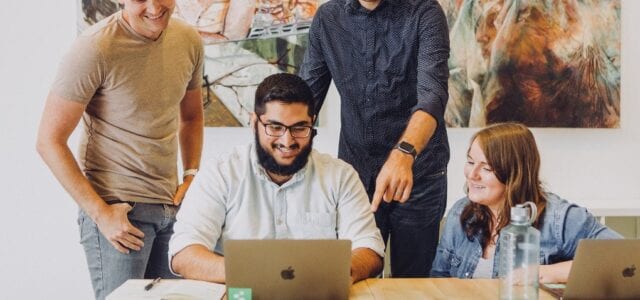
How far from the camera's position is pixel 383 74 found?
89.2 inches

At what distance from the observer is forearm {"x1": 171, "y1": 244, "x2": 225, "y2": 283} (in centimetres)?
169

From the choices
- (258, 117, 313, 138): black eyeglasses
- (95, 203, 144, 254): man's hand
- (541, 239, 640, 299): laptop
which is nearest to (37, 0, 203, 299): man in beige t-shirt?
(95, 203, 144, 254): man's hand

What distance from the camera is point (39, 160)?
10.6 feet

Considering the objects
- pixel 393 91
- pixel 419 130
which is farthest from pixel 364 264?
pixel 393 91

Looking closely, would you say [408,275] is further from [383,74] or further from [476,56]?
[476,56]

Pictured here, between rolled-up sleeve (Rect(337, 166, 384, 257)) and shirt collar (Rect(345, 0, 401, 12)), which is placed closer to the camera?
rolled-up sleeve (Rect(337, 166, 384, 257))

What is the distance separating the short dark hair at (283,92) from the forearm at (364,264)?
17.1 inches

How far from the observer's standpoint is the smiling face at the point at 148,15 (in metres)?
2.02

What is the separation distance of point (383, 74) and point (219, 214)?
2.41 feet

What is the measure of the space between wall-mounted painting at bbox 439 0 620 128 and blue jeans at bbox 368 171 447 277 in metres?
1.01

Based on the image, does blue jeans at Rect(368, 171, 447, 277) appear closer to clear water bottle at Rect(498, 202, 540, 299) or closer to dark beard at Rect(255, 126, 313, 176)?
dark beard at Rect(255, 126, 313, 176)

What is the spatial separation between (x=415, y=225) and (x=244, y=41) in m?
1.35

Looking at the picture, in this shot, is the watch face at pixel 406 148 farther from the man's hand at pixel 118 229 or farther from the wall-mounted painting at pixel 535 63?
the wall-mounted painting at pixel 535 63

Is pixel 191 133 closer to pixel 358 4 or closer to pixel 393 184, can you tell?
pixel 358 4
